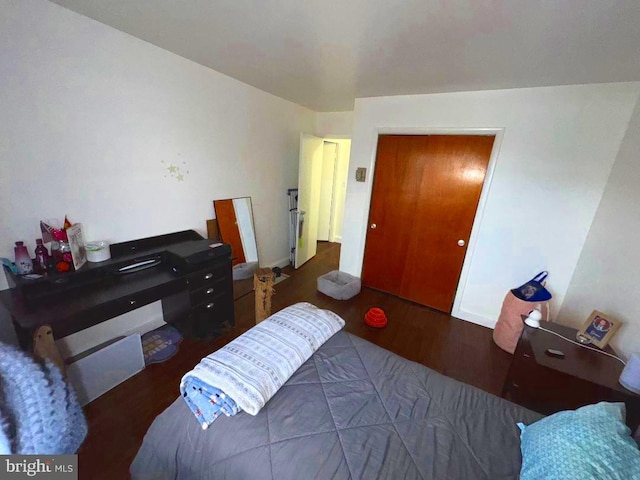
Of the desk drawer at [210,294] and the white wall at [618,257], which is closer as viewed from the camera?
the white wall at [618,257]

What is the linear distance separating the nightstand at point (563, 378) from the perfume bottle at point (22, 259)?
3.01 meters

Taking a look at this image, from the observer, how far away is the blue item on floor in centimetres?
200

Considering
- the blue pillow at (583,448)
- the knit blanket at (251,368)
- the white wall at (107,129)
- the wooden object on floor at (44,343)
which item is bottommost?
the wooden object on floor at (44,343)

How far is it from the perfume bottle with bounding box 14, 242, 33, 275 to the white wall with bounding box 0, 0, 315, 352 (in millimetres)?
95

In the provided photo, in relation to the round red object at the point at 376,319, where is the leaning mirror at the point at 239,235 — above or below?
above

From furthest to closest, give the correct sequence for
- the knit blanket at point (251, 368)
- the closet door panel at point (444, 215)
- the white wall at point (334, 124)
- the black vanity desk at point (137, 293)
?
the white wall at point (334, 124)
the closet door panel at point (444, 215)
the black vanity desk at point (137, 293)
the knit blanket at point (251, 368)

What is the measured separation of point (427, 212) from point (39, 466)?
3057 mm

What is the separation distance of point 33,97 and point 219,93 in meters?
1.36

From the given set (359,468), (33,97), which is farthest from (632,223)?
(33,97)

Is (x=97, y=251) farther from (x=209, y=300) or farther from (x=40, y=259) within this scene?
(x=209, y=300)

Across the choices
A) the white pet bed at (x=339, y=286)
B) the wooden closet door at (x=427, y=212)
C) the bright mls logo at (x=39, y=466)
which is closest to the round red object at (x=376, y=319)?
the white pet bed at (x=339, y=286)

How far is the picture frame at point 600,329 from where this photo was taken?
1509 millimetres

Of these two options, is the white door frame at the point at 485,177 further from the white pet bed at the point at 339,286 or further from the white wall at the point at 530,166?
the white pet bed at the point at 339,286

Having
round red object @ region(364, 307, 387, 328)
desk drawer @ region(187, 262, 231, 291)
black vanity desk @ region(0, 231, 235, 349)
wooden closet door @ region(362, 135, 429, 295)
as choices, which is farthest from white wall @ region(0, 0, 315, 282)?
round red object @ region(364, 307, 387, 328)
